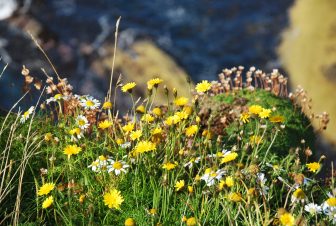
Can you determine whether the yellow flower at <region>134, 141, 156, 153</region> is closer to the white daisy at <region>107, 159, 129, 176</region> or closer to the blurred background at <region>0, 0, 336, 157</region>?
the white daisy at <region>107, 159, 129, 176</region>

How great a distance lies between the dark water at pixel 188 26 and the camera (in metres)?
12.1

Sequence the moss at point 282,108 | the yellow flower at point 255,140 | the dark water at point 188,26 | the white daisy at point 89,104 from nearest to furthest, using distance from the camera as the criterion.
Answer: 1. the yellow flower at point 255,140
2. the white daisy at point 89,104
3. the moss at point 282,108
4. the dark water at point 188,26

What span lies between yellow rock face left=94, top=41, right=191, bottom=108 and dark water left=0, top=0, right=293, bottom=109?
22 centimetres

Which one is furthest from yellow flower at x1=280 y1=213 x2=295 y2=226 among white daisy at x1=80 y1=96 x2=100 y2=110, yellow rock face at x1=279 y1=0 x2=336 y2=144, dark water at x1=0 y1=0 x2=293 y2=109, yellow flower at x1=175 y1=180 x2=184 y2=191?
dark water at x1=0 y1=0 x2=293 y2=109

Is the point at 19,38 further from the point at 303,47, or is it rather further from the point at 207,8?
the point at 303,47

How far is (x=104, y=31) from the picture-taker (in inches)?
496

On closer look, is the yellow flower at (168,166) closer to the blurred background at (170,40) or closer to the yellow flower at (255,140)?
the yellow flower at (255,140)

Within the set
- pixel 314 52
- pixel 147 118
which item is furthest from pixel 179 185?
pixel 314 52

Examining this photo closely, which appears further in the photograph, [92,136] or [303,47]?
[303,47]

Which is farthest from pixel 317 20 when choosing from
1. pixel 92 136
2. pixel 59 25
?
pixel 92 136

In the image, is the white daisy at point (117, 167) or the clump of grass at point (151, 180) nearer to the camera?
the clump of grass at point (151, 180)

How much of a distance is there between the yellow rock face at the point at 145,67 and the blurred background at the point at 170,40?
18 millimetres

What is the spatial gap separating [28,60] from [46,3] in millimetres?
1767

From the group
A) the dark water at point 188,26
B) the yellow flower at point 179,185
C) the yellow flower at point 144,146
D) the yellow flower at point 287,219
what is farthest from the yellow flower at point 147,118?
the dark water at point 188,26
